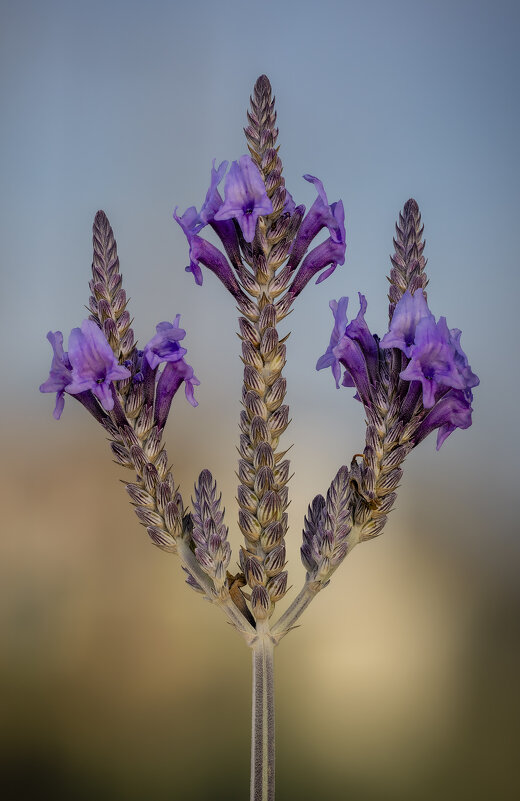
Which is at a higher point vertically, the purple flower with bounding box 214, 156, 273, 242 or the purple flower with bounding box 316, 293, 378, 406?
the purple flower with bounding box 214, 156, 273, 242

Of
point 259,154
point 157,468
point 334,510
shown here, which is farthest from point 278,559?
point 259,154

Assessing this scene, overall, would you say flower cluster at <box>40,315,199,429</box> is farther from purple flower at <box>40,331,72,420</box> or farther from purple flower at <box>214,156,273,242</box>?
purple flower at <box>214,156,273,242</box>

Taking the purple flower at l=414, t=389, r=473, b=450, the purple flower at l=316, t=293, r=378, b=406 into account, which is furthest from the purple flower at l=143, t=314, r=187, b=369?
the purple flower at l=414, t=389, r=473, b=450

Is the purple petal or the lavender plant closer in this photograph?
the lavender plant

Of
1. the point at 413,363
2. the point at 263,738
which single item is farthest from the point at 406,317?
the point at 263,738

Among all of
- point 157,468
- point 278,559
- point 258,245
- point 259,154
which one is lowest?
point 278,559

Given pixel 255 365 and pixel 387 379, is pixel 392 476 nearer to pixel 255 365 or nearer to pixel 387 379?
pixel 387 379

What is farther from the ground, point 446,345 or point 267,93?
Result: point 267,93
